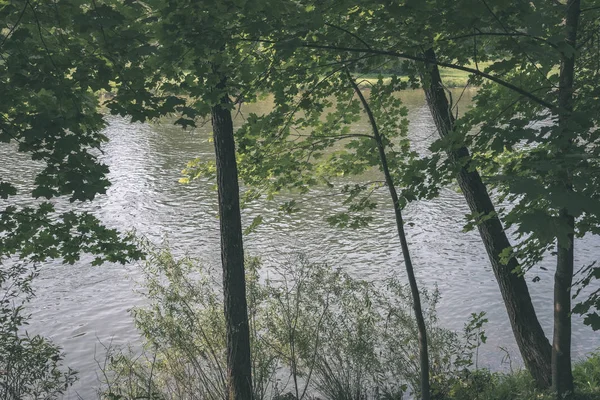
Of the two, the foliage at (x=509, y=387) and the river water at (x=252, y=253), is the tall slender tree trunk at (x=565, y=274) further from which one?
the river water at (x=252, y=253)

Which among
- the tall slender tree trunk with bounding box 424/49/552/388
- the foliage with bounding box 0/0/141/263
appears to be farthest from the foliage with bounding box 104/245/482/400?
the foliage with bounding box 0/0/141/263

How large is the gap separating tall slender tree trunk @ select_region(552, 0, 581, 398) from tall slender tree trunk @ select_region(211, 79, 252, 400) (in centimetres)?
312

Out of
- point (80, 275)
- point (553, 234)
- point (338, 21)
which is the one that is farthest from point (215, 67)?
point (80, 275)

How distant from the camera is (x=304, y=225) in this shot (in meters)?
16.3

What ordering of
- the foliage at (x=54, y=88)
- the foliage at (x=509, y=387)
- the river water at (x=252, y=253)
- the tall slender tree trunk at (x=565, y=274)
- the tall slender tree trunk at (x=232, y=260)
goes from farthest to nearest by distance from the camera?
1. the river water at (x=252, y=253)
2. the foliage at (x=509, y=387)
3. the tall slender tree trunk at (x=232, y=260)
4. the tall slender tree trunk at (x=565, y=274)
5. the foliage at (x=54, y=88)

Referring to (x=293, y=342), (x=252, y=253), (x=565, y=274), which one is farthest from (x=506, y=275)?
(x=252, y=253)

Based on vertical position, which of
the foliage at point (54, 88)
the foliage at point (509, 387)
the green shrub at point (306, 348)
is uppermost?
the foliage at point (54, 88)

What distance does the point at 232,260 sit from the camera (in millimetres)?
6688

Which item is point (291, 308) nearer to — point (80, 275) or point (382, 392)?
point (382, 392)

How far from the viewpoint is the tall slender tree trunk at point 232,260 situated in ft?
21.5

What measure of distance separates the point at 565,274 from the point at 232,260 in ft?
10.8

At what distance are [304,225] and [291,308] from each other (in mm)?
8255

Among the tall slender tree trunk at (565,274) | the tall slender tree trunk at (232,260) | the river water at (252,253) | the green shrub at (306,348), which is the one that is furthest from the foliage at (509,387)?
the tall slender tree trunk at (232,260)

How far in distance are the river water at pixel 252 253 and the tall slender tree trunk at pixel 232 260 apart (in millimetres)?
2279
